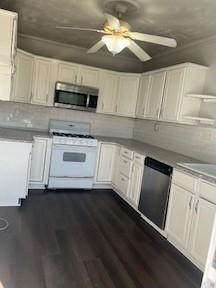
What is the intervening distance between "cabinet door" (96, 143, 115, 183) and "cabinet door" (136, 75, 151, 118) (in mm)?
801

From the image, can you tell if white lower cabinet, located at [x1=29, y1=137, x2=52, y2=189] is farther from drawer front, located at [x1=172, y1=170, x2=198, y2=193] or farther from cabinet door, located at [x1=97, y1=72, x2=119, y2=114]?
drawer front, located at [x1=172, y1=170, x2=198, y2=193]

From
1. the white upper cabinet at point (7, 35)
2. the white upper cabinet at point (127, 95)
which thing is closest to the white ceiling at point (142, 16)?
the white upper cabinet at point (7, 35)

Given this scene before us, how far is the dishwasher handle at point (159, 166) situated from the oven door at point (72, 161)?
1.28 meters

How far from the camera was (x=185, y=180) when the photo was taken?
9.14 ft

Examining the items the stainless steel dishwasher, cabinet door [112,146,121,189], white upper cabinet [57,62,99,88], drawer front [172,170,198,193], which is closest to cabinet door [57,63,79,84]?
white upper cabinet [57,62,99,88]

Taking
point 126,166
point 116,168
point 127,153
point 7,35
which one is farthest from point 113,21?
point 116,168

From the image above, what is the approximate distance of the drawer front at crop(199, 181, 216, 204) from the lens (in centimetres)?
240

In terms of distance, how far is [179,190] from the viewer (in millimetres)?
2877

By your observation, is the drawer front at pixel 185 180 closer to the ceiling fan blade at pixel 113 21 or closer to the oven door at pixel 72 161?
the ceiling fan blade at pixel 113 21

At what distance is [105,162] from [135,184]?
959 millimetres

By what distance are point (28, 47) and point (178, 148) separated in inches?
122

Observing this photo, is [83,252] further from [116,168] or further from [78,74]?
[78,74]

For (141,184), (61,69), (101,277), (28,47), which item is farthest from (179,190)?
(28,47)

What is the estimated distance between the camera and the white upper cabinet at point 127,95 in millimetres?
4930
